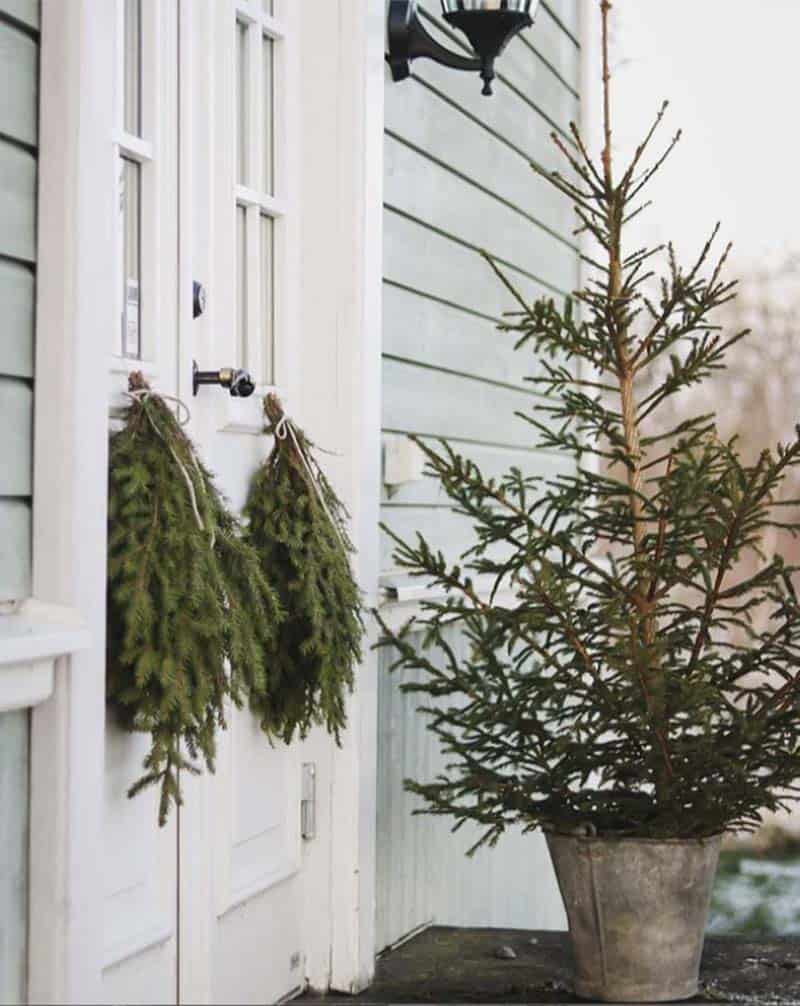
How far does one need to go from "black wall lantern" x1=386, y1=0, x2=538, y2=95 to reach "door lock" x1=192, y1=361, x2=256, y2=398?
1.11 meters

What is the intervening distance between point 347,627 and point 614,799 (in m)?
0.67

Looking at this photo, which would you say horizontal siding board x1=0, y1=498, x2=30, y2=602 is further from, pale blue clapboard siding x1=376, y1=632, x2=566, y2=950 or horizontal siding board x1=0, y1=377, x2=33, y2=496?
pale blue clapboard siding x1=376, y1=632, x2=566, y2=950

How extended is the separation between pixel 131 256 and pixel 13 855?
101 centimetres

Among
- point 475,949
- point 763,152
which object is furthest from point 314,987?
point 763,152

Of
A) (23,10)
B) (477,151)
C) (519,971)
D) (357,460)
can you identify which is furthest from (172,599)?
(477,151)

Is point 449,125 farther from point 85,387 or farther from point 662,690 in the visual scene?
point 85,387

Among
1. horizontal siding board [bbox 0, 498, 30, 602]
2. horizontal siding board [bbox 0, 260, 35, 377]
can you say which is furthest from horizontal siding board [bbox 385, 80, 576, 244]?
horizontal siding board [bbox 0, 498, 30, 602]

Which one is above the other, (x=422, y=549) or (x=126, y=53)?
(x=126, y=53)

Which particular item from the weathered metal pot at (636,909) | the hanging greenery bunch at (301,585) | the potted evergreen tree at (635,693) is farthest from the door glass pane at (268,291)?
the weathered metal pot at (636,909)

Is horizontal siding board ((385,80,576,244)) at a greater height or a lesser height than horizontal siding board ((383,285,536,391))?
greater

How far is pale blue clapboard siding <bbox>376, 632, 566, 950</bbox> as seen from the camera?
3734mm

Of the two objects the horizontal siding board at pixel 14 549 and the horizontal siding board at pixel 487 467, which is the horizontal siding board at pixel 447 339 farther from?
the horizontal siding board at pixel 14 549

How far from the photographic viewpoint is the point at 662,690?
329 centimetres

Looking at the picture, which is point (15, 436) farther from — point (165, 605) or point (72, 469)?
point (165, 605)
